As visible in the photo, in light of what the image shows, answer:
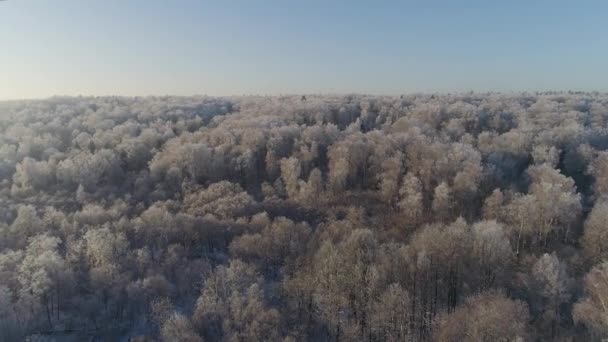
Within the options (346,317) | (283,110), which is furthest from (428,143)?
(283,110)

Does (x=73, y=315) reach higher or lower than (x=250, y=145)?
lower

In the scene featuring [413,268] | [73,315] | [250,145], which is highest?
[250,145]

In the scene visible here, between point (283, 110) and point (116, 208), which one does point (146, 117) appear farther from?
point (116, 208)

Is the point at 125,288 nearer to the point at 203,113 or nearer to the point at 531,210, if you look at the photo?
the point at 531,210

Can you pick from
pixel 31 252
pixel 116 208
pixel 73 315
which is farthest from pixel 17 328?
pixel 116 208

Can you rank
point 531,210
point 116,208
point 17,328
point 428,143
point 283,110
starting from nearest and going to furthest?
point 17,328
point 531,210
point 116,208
point 428,143
point 283,110

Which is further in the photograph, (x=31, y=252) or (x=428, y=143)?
(x=428, y=143)

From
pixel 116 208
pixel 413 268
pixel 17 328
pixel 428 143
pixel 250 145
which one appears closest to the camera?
pixel 17 328
